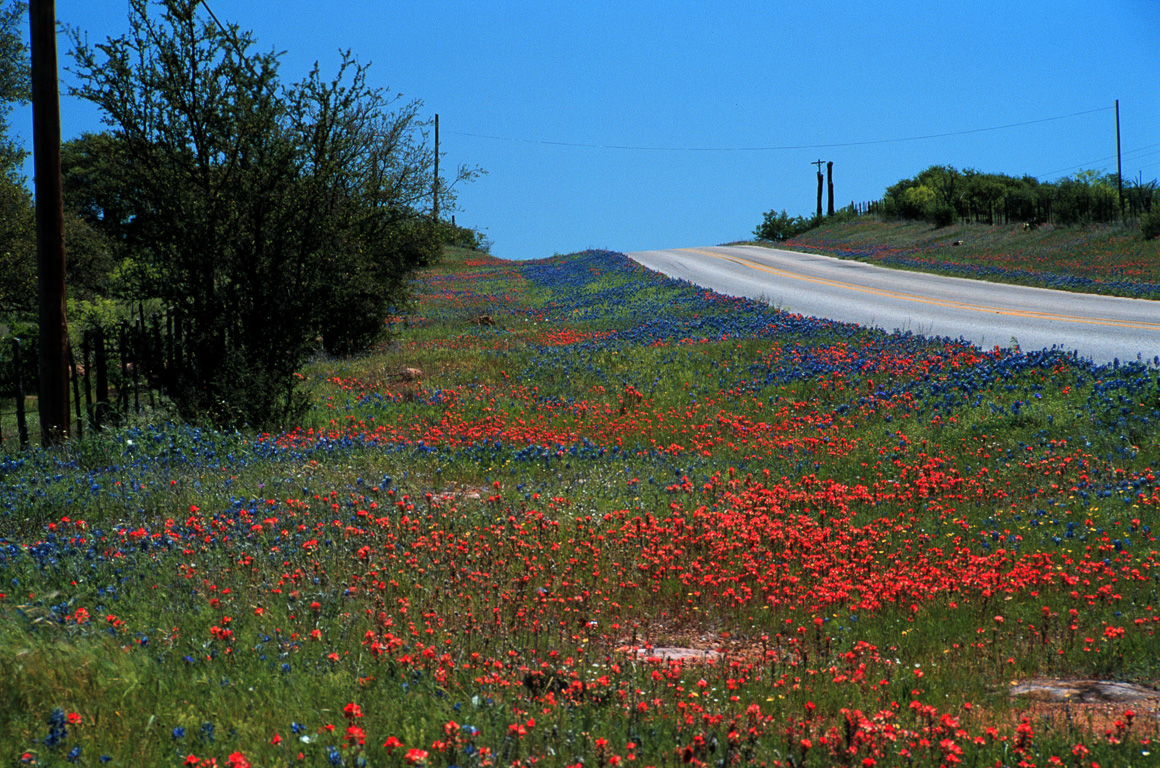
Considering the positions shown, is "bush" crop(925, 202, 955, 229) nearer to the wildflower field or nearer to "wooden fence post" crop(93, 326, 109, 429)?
the wildflower field

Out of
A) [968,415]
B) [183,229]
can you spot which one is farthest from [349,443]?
[968,415]

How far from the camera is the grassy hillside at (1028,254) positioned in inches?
1126

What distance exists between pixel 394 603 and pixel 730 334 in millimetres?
Answer: 15231

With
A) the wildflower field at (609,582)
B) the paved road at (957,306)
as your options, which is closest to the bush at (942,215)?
the paved road at (957,306)

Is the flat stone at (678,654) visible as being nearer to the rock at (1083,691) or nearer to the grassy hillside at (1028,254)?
the rock at (1083,691)

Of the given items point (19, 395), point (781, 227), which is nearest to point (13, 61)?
point (19, 395)

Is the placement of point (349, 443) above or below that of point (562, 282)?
below

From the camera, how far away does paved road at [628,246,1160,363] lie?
17203 mm

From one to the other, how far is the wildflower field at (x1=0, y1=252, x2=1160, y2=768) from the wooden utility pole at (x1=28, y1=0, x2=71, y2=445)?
1462mm

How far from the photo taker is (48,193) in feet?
34.9

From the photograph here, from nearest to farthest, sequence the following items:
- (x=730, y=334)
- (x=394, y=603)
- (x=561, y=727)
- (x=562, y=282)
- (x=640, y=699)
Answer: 1. (x=561, y=727)
2. (x=640, y=699)
3. (x=394, y=603)
4. (x=730, y=334)
5. (x=562, y=282)

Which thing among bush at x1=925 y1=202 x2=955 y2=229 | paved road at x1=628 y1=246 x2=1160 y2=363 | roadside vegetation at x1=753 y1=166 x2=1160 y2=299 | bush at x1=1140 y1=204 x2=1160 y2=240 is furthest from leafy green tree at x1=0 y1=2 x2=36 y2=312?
bush at x1=925 y1=202 x2=955 y2=229

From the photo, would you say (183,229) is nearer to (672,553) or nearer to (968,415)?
(672,553)

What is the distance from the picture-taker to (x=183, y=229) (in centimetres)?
1253
